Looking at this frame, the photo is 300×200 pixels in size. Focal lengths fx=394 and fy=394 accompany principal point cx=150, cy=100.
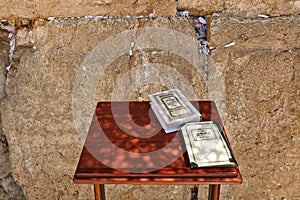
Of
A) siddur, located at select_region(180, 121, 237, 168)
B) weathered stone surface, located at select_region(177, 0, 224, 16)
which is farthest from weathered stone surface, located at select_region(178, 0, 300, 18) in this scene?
siddur, located at select_region(180, 121, 237, 168)

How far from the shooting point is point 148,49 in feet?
5.37

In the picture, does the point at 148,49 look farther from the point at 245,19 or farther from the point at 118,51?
the point at 245,19

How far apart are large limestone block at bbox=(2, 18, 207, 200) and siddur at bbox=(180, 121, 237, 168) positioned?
44 cm

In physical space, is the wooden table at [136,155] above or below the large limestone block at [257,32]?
below

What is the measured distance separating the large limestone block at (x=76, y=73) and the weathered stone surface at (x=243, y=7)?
7 centimetres

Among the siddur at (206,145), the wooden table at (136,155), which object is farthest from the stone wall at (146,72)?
the siddur at (206,145)

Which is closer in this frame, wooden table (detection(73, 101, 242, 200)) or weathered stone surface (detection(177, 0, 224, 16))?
wooden table (detection(73, 101, 242, 200))

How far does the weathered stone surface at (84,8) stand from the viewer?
1.58 metres

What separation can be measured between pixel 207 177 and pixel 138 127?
32 centimetres

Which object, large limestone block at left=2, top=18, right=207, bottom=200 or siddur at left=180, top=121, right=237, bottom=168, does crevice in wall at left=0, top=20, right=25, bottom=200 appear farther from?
siddur at left=180, top=121, right=237, bottom=168

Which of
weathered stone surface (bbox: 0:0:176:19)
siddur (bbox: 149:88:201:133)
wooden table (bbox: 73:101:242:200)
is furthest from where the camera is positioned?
weathered stone surface (bbox: 0:0:176:19)

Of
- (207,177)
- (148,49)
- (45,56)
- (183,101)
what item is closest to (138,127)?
(183,101)

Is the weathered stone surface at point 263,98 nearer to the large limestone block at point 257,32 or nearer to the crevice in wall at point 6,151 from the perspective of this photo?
the large limestone block at point 257,32

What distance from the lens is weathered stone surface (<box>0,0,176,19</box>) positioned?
1.58 metres
